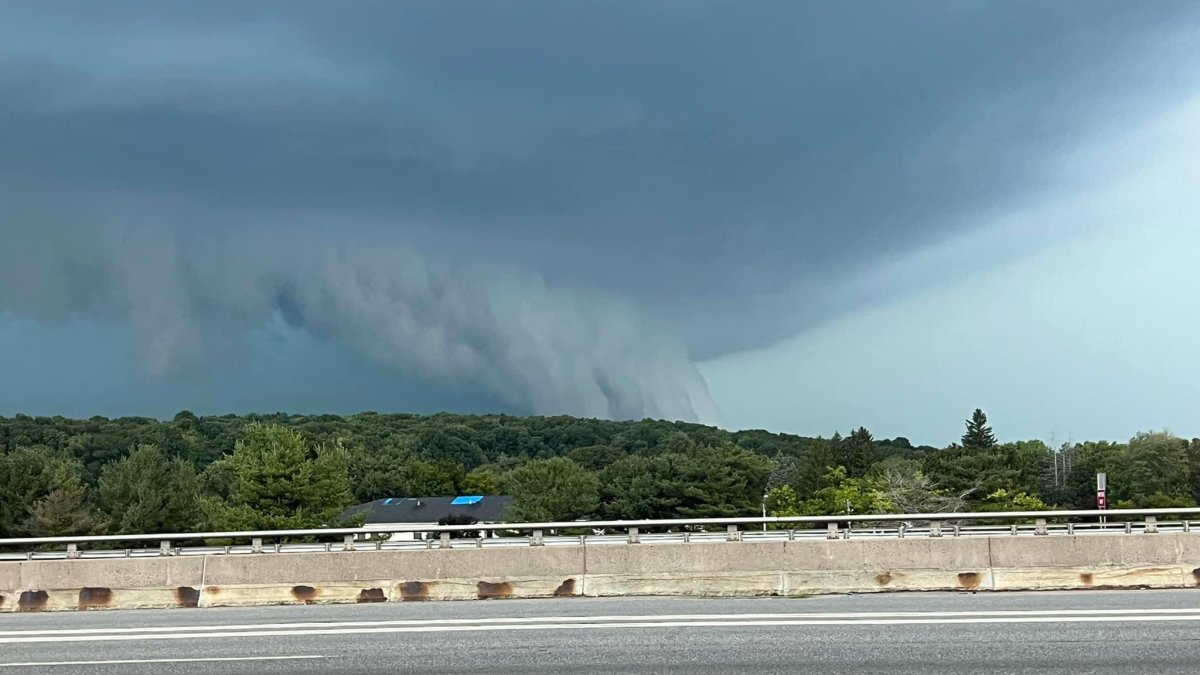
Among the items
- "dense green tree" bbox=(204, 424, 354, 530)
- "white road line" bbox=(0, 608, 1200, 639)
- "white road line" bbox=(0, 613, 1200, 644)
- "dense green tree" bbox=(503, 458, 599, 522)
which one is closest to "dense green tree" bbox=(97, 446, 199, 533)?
"dense green tree" bbox=(204, 424, 354, 530)

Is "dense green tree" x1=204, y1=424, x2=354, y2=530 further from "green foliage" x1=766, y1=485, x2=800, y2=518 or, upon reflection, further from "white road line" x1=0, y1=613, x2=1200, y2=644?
"white road line" x1=0, y1=613, x2=1200, y2=644

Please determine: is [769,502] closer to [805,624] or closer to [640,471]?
[640,471]

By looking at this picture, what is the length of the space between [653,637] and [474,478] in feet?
439

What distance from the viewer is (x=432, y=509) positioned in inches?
4178

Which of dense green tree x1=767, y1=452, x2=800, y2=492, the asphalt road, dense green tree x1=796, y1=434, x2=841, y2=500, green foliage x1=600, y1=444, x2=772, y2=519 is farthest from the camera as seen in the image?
dense green tree x1=767, y1=452, x2=800, y2=492

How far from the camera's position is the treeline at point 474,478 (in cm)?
7519

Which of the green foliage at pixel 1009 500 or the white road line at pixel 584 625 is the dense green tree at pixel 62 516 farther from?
the white road line at pixel 584 625

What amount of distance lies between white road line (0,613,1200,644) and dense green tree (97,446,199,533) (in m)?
72.6

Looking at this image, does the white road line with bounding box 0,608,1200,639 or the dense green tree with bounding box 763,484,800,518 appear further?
the dense green tree with bounding box 763,484,800,518

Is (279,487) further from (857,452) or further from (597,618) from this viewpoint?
(857,452)

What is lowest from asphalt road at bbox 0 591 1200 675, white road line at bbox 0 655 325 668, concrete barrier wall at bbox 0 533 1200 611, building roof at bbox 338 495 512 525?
building roof at bbox 338 495 512 525

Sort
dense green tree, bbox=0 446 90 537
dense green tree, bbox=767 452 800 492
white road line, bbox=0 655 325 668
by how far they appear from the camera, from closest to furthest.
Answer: white road line, bbox=0 655 325 668 < dense green tree, bbox=0 446 90 537 < dense green tree, bbox=767 452 800 492

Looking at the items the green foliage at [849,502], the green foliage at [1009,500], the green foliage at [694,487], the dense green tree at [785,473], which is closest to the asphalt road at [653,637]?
the green foliage at [849,502]

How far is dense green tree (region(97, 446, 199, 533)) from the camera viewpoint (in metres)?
81.3
